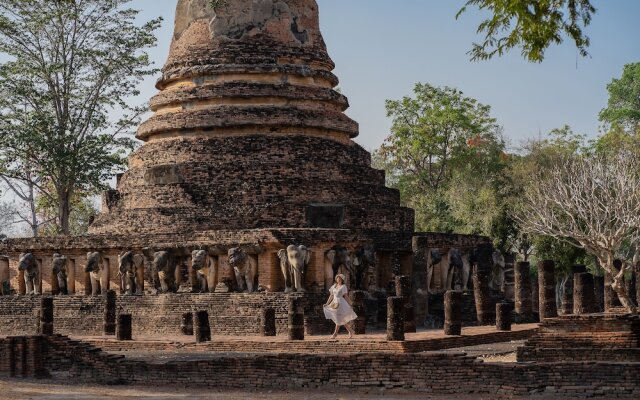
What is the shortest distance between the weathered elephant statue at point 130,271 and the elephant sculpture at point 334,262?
147 inches

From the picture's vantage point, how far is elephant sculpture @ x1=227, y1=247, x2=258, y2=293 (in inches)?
751

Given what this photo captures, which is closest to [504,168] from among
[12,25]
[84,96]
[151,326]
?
[84,96]

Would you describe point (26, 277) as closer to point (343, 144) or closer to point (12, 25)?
point (343, 144)

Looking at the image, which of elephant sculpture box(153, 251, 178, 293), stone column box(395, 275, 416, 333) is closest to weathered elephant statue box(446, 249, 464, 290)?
stone column box(395, 275, 416, 333)

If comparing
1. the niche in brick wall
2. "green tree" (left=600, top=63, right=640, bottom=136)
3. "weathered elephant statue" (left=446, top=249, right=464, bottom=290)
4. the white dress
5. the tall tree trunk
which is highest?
"green tree" (left=600, top=63, right=640, bottom=136)

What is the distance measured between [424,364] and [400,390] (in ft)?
1.31

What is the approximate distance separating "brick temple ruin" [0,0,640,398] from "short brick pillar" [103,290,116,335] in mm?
36

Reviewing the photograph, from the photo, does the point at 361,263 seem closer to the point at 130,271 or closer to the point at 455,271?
the point at 455,271

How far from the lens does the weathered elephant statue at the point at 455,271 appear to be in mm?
20969

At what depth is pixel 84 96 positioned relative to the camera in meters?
28.8

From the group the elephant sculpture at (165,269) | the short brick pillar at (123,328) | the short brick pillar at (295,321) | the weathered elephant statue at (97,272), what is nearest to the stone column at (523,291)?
the short brick pillar at (295,321)

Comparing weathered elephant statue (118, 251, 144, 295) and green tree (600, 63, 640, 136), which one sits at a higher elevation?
green tree (600, 63, 640, 136)

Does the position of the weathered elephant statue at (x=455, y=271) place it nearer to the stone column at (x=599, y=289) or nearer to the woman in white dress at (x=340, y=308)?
the woman in white dress at (x=340, y=308)

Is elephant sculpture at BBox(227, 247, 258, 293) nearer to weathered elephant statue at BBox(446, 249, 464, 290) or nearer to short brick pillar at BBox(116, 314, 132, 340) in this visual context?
short brick pillar at BBox(116, 314, 132, 340)
